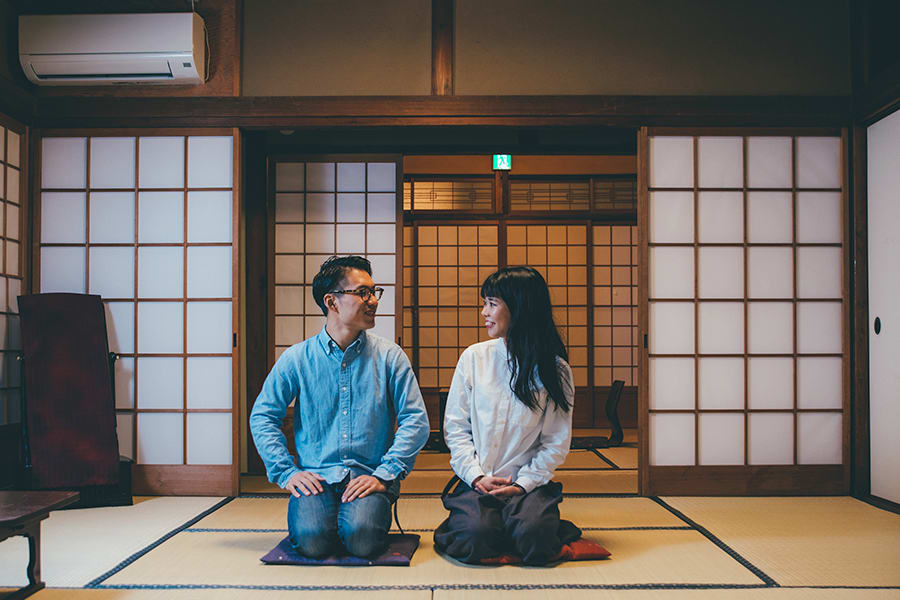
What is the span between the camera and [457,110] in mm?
3920

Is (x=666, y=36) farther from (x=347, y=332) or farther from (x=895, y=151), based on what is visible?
(x=347, y=332)

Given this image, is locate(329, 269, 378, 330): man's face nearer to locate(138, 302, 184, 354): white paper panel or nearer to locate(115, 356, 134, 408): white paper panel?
locate(138, 302, 184, 354): white paper panel

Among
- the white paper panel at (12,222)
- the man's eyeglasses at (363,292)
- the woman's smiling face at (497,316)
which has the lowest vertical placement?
the woman's smiling face at (497,316)

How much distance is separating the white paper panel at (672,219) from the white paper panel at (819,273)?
63cm

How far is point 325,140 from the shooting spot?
5.03m

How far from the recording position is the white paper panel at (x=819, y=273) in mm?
3967

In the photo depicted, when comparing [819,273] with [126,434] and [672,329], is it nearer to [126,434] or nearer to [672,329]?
[672,329]

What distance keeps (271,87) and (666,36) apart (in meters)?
2.19

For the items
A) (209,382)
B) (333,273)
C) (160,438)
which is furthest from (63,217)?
(333,273)

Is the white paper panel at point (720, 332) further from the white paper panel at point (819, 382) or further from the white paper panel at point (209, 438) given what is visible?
the white paper panel at point (209, 438)

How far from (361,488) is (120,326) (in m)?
2.11

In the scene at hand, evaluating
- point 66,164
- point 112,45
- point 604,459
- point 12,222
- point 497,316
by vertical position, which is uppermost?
point 112,45

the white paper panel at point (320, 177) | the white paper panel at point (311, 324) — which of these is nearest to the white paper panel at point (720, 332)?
the white paper panel at point (311, 324)

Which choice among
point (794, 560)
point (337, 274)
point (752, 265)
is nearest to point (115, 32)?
point (337, 274)
